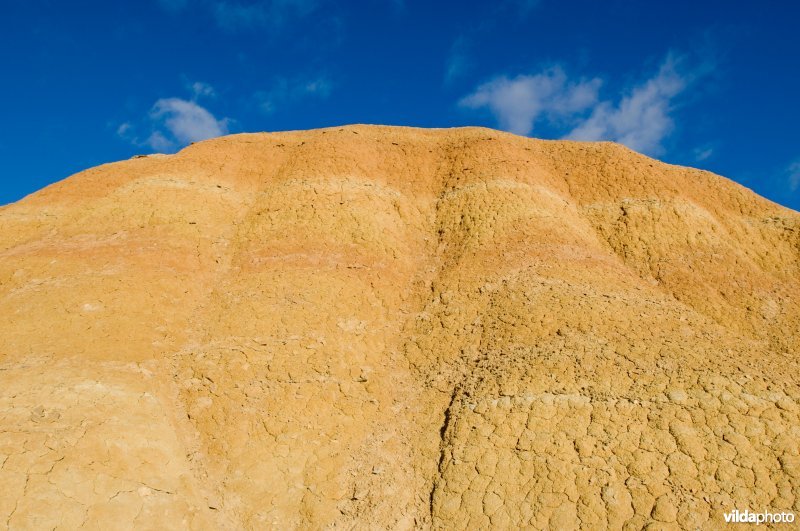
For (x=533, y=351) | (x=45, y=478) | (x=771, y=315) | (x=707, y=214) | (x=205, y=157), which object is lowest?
(x=45, y=478)

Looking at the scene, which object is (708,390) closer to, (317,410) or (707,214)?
(317,410)

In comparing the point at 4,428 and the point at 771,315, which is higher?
the point at 771,315

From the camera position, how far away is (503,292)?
15.8 metres

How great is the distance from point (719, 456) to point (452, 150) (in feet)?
55.3

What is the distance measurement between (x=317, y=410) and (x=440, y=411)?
302 cm

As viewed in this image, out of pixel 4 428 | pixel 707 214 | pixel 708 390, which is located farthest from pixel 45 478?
pixel 707 214

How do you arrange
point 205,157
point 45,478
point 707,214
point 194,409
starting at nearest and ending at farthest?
point 45,478 → point 194,409 → point 707,214 → point 205,157

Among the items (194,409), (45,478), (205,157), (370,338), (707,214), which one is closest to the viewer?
(45,478)

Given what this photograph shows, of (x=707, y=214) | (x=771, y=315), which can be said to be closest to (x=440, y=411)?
(x=771, y=315)

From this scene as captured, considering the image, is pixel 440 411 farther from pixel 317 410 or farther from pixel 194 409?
pixel 194 409

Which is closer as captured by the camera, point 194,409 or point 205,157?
point 194,409

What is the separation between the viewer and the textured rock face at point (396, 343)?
32.8ft

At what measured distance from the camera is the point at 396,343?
49.9ft

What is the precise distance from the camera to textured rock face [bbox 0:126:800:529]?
999cm
